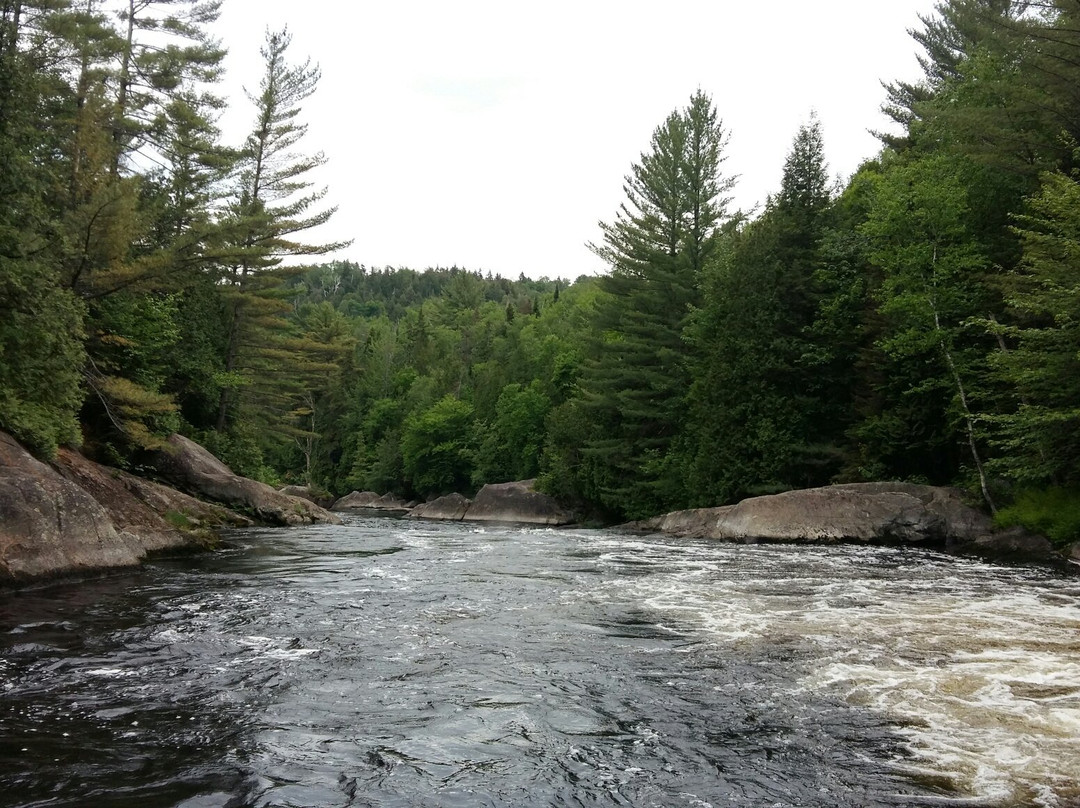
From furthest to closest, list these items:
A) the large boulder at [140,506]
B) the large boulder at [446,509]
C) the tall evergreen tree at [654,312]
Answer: the large boulder at [446,509]
the tall evergreen tree at [654,312]
the large boulder at [140,506]

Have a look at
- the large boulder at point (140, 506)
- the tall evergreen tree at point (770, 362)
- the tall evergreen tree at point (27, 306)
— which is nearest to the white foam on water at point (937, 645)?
the large boulder at point (140, 506)

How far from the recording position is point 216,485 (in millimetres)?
22984

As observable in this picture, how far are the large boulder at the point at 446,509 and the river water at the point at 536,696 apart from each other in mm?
37933

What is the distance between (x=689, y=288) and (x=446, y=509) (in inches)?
950

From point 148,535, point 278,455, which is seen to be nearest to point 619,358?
point 148,535

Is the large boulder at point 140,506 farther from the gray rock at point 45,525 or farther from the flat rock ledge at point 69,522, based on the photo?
the gray rock at point 45,525

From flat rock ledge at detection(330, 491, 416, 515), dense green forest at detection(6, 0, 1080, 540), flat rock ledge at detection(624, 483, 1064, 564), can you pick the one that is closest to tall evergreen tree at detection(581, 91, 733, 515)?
dense green forest at detection(6, 0, 1080, 540)

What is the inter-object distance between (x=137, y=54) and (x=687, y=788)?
31.6 metres

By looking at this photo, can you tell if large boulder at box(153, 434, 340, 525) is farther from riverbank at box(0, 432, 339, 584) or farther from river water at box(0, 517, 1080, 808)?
river water at box(0, 517, 1080, 808)

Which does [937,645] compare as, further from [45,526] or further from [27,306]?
[27,306]

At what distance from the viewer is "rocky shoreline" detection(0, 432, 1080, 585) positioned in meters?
10.6

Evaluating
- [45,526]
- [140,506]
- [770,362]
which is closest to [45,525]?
[45,526]

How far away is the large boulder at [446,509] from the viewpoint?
49.2m

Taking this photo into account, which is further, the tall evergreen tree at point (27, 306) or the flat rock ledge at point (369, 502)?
the flat rock ledge at point (369, 502)
